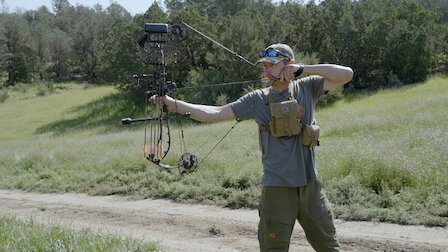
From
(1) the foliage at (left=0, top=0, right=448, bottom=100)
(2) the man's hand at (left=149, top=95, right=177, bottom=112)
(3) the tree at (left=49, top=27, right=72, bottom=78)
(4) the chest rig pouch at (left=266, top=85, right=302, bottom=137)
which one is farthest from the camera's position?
(3) the tree at (left=49, top=27, right=72, bottom=78)

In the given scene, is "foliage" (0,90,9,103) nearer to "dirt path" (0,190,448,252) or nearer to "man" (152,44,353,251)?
"dirt path" (0,190,448,252)

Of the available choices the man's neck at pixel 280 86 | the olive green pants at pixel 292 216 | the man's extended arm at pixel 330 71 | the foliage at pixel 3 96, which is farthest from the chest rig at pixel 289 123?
the foliage at pixel 3 96

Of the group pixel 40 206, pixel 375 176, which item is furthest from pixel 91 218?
pixel 375 176

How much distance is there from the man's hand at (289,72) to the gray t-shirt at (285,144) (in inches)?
7.9

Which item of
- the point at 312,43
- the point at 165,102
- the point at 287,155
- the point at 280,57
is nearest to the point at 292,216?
the point at 287,155

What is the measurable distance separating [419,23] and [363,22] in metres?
6.82

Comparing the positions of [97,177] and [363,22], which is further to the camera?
[363,22]

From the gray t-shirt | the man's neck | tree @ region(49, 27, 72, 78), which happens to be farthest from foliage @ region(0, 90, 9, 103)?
the man's neck

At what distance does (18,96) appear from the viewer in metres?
53.3

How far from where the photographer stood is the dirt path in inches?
246

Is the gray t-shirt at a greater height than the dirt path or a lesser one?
greater

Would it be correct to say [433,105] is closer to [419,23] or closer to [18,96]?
[419,23]

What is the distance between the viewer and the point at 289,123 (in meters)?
4.08

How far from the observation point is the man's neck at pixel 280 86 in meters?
4.35
